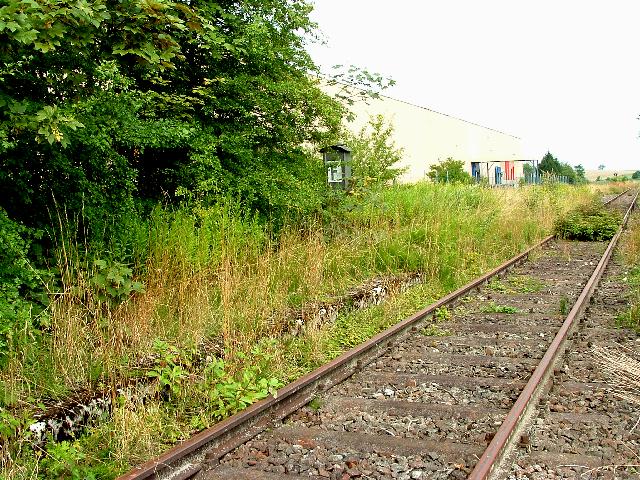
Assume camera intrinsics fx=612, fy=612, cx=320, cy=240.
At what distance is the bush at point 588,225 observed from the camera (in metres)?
Answer: 18.9

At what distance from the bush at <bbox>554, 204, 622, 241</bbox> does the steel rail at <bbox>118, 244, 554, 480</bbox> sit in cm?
1330

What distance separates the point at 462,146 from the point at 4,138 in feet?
214

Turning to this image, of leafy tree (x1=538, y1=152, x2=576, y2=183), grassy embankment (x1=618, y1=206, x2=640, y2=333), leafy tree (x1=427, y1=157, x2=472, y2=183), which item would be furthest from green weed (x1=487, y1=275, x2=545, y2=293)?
leafy tree (x1=538, y1=152, x2=576, y2=183)

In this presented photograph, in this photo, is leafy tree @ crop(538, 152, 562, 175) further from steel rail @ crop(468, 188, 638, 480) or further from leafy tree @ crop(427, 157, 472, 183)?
steel rail @ crop(468, 188, 638, 480)

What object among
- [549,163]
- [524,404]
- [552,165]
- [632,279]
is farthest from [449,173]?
[549,163]

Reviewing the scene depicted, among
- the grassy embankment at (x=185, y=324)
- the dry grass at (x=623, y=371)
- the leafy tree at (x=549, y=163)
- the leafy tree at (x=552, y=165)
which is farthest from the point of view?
the leafy tree at (x=549, y=163)

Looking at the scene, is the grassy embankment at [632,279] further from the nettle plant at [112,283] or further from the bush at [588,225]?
the nettle plant at [112,283]

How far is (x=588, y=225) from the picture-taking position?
752 inches

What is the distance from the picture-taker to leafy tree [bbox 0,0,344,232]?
522 cm

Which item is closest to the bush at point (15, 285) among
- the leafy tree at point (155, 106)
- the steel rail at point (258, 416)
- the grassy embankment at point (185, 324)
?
the grassy embankment at point (185, 324)

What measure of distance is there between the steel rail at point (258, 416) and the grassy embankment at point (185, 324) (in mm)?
175

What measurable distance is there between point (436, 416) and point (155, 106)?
5934 millimetres

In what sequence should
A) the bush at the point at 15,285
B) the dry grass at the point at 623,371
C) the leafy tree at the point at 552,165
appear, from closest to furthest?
1. the bush at the point at 15,285
2. the dry grass at the point at 623,371
3. the leafy tree at the point at 552,165

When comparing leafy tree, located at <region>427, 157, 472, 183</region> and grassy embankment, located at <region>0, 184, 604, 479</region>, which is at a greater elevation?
leafy tree, located at <region>427, 157, 472, 183</region>
